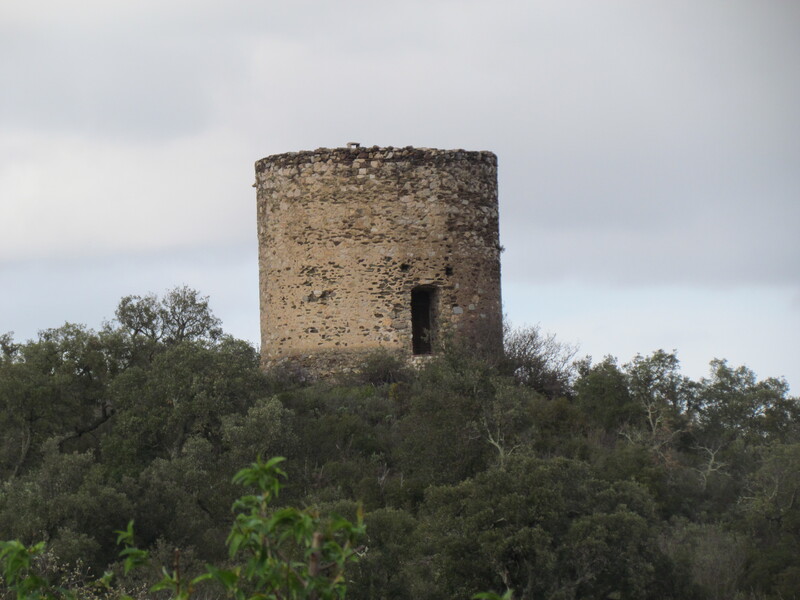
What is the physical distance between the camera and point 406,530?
12.2m

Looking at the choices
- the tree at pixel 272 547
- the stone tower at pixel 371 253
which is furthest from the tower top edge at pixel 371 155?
the tree at pixel 272 547

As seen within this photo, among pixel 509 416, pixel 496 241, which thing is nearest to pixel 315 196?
pixel 496 241

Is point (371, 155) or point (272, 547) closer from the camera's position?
point (272, 547)

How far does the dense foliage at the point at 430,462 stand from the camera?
446 inches

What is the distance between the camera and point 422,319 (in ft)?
60.0

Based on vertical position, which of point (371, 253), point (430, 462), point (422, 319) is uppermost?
point (371, 253)

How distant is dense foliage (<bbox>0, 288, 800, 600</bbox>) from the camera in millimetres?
11328

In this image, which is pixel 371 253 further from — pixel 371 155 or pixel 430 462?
pixel 430 462

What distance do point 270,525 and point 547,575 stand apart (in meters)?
6.06

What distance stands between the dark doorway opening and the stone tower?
5 cm

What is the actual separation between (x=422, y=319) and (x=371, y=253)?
4.35 ft

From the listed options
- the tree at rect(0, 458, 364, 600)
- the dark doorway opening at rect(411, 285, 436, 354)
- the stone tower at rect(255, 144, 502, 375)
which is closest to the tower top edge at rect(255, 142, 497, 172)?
the stone tower at rect(255, 144, 502, 375)

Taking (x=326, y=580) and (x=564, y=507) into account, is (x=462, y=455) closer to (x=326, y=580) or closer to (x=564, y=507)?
(x=564, y=507)

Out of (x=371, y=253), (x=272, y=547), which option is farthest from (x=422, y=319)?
(x=272, y=547)
